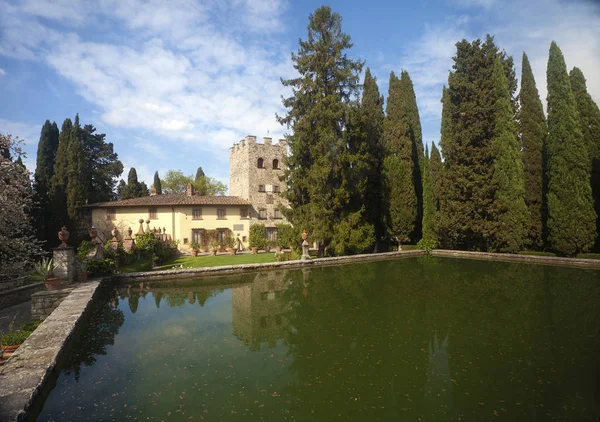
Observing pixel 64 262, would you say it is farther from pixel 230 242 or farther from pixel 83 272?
pixel 230 242

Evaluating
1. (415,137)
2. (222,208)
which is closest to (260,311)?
(222,208)

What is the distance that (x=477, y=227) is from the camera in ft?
71.2

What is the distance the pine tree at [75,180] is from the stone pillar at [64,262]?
640 inches

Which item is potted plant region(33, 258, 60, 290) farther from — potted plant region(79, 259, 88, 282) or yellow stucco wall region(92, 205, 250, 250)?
yellow stucco wall region(92, 205, 250, 250)

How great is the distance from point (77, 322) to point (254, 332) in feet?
13.2

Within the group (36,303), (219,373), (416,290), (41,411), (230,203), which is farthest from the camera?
(230,203)

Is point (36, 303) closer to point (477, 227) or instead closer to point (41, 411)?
point (41, 411)

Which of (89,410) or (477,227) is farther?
(477,227)

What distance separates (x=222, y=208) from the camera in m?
28.5

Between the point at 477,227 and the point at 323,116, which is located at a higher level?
the point at 323,116

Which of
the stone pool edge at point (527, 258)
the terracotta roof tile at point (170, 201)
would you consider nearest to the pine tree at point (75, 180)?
the terracotta roof tile at point (170, 201)

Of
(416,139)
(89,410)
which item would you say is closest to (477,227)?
(416,139)

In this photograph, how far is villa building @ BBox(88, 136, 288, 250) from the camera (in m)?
26.6

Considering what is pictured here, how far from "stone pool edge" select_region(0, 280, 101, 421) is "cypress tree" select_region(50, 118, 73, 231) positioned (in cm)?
1920
